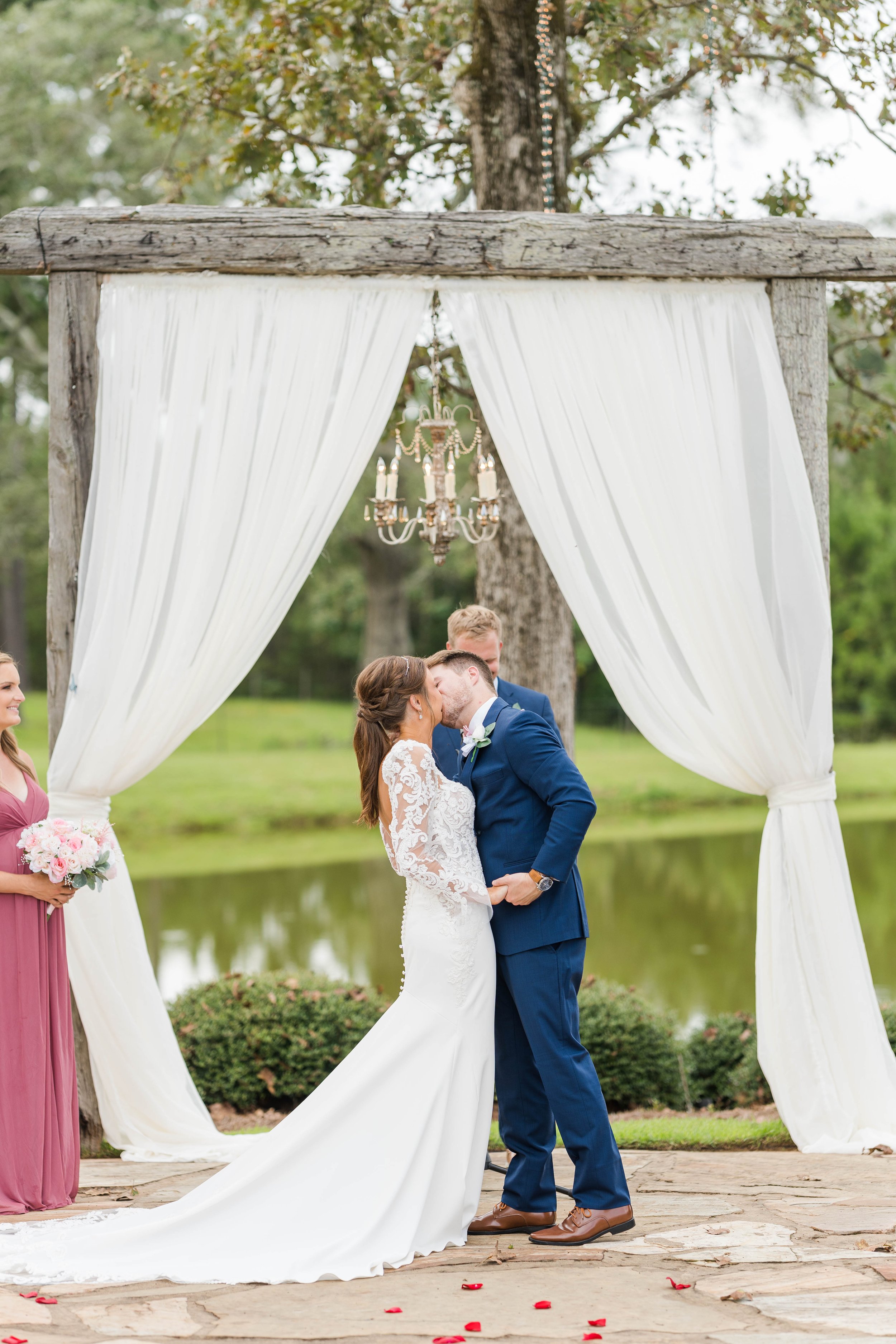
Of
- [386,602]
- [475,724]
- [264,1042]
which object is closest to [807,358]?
[475,724]

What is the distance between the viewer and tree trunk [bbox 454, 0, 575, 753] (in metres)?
6.60

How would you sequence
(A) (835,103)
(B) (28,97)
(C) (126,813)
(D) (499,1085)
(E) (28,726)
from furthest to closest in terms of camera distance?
(E) (28,726) < (C) (126,813) < (B) (28,97) < (A) (835,103) < (D) (499,1085)

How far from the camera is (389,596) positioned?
22.8 meters

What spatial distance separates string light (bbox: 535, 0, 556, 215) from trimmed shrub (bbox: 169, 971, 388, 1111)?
3.60 metres

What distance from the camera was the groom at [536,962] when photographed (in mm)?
3391

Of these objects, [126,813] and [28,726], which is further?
[28,726]

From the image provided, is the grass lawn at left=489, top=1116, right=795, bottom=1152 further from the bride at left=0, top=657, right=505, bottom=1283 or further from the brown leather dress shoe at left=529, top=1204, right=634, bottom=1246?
the bride at left=0, top=657, right=505, bottom=1283

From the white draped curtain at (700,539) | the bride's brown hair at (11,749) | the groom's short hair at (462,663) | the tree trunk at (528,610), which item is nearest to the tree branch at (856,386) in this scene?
the tree trunk at (528,610)

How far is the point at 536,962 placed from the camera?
3.47 m

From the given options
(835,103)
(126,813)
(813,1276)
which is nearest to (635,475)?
(813,1276)

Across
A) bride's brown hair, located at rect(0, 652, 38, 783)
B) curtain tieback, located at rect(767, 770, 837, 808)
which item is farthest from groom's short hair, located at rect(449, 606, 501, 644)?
bride's brown hair, located at rect(0, 652, 38, 783)

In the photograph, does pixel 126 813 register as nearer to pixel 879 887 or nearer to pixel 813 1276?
pixel 879 887

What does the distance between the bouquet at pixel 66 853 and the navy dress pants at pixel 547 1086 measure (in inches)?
50.5

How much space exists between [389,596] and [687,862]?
989 centimetres
